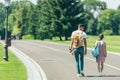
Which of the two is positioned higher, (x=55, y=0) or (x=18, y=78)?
(x=55, y=0)

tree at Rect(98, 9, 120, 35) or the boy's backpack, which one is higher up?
tree at Rect(98, 9, 120, 35)

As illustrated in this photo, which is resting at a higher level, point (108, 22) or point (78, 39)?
point (108, 22)

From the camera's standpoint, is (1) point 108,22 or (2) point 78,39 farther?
(1) point 108,22

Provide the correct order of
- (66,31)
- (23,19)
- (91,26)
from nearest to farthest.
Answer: (66,31) < (23,19) < (91,26)

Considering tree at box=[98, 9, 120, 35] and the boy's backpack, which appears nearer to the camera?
the boy's backpack

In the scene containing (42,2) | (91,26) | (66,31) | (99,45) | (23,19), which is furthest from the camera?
(91,26)

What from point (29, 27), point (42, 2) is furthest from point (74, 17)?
point (29, 27)

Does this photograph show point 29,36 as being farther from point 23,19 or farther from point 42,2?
point 42,2

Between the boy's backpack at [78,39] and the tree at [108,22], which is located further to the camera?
the tree at [108,22]

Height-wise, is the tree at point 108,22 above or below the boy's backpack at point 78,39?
above

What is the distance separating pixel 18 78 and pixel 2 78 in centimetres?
58

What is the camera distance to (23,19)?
146375 mm

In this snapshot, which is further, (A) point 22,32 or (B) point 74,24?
(A) point 22,32

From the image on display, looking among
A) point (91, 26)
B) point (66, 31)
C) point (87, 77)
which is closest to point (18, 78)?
point (87, 77)
